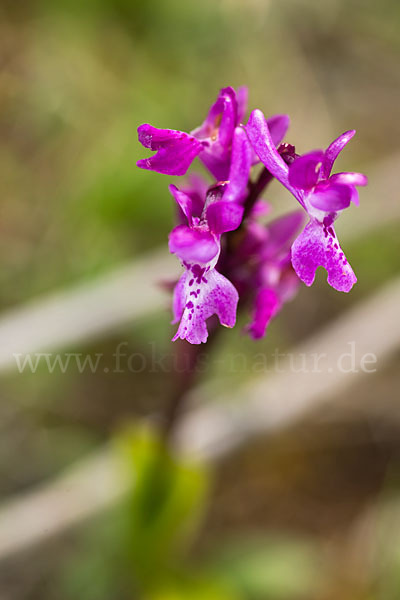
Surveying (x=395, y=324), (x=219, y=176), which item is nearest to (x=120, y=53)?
(x=395, y=324)

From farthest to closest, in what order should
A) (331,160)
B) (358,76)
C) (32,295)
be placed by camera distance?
1. (358,76)
2. (32,295)
3. (331,160)

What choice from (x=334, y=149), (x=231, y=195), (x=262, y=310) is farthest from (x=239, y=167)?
(x=262, y=310)

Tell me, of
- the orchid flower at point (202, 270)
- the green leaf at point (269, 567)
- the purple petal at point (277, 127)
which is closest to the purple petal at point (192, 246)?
the orchid flower at point (202, 270)

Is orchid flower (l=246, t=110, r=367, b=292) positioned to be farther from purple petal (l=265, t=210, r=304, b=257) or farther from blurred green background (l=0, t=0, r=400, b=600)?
blurred green background (l=0, t=0, r=400, b=600)

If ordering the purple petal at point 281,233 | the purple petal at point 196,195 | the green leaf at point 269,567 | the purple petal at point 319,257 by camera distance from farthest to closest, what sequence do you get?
the green leaf at point 269,567 → the purple petal at point 281,233 → the purple petal at point 196,195 → the purple petal at point 319,257

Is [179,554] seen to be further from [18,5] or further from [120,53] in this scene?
[18,5]

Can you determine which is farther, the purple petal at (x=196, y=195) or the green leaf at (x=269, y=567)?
the green leaf at (x=269, y=567)

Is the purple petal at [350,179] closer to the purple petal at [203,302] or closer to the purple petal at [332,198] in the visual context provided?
the purple petal at [332,198]

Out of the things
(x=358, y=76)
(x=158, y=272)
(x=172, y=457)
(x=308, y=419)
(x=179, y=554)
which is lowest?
(x=179, y=554)

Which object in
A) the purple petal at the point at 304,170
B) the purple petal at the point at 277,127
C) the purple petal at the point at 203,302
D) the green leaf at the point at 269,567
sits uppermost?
the purple petal at the point at 277,127
